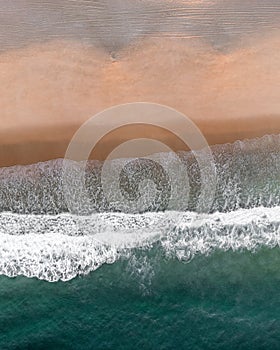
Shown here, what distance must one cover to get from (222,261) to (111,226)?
127 cm

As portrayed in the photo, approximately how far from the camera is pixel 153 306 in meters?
5.72

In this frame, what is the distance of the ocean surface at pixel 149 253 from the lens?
5676 millimetres

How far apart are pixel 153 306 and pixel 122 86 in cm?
236

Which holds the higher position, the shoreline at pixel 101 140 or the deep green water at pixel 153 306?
the shoreline at pixel 101 140

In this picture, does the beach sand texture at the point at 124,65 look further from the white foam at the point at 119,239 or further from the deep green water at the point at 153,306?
the deep green water at the point at 153,306

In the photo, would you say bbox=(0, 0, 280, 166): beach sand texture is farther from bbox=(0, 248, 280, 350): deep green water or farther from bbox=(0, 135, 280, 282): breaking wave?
bbox=(0, 248, 280, 350): deep green water

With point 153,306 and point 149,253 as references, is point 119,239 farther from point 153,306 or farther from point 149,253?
point 153,306

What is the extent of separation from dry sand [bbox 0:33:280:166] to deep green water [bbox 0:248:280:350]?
135 cm

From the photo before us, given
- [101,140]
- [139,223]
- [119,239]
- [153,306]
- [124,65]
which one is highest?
[124,65]

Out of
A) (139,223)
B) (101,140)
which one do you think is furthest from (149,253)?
(101,140)

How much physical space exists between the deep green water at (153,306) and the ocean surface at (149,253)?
0.4 inches

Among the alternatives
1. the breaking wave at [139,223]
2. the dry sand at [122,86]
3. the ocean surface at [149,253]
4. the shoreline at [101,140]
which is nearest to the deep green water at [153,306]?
the ocean surface at [149,253]

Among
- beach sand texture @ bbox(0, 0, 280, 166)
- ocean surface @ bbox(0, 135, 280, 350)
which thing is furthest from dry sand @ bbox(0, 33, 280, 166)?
ocean surface @ bbox(0, 135, 280, 350)

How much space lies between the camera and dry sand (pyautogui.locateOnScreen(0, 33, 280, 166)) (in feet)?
18.5
